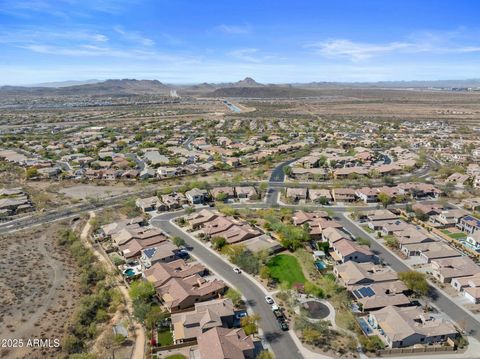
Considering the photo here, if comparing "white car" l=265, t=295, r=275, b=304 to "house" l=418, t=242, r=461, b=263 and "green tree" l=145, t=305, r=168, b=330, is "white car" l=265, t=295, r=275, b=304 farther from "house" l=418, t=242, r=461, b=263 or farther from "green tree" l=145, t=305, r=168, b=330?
"house" l=418, t=242, r=461, b=263

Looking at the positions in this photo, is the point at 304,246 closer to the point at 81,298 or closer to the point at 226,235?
the point at 226,235

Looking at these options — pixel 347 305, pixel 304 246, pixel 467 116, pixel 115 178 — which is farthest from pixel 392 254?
pixel 467 116

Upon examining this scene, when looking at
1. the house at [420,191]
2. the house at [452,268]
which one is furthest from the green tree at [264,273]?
the house at [420,191]

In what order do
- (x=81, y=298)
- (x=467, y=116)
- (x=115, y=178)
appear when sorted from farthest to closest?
(x=467, y=116), (x=115, y=178), (x=81, y=298)

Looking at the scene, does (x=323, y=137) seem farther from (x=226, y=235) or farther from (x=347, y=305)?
(x=347, y=305)

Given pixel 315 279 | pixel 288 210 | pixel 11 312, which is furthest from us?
pixel 288 210

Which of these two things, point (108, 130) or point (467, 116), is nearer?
point (108, 130)
